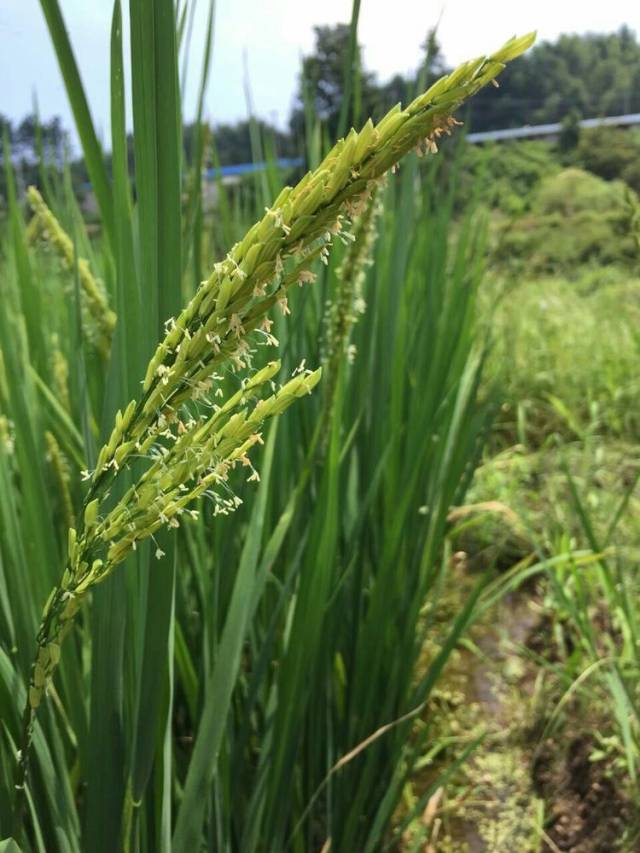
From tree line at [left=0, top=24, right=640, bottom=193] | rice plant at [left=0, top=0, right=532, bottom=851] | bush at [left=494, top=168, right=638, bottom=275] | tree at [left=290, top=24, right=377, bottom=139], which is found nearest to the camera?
rice plant at [left=0, top=0, right=532, bottom=851]

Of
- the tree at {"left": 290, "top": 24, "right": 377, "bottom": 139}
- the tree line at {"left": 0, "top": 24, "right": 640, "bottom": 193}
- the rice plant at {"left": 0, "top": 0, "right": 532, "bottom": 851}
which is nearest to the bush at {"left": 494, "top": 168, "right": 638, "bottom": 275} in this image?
the tree line at {"left": 0, "top": 24, "right": 640, "bottom": 193}

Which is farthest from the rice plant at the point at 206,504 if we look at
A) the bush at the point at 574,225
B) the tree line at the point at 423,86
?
the bush at the point at 574,225

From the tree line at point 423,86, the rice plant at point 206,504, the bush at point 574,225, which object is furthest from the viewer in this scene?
the bush at point 574,225

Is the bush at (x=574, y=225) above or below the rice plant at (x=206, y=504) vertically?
above

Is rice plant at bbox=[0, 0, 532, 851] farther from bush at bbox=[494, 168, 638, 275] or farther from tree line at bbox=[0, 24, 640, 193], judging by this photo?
bush at bbox=[494, 168, 638, 275]

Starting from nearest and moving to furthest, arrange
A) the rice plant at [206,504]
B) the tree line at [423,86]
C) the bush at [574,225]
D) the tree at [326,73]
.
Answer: the rice plant at [206,504] < the tree line at [423,86] < the tree at [326,73] < the bush at [574,225]

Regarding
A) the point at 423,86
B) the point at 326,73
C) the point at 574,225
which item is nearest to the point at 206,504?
the point at 423,86

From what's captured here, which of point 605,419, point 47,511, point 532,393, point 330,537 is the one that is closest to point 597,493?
point 605,419

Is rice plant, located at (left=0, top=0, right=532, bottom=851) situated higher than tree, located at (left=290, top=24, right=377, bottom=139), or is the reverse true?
tree, located at (left=290, top=24, right=377, bottom=139)

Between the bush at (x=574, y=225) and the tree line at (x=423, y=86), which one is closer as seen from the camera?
the tree line at (x=423, y=86)

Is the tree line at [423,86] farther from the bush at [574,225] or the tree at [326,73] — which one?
the bush at [574,225]
